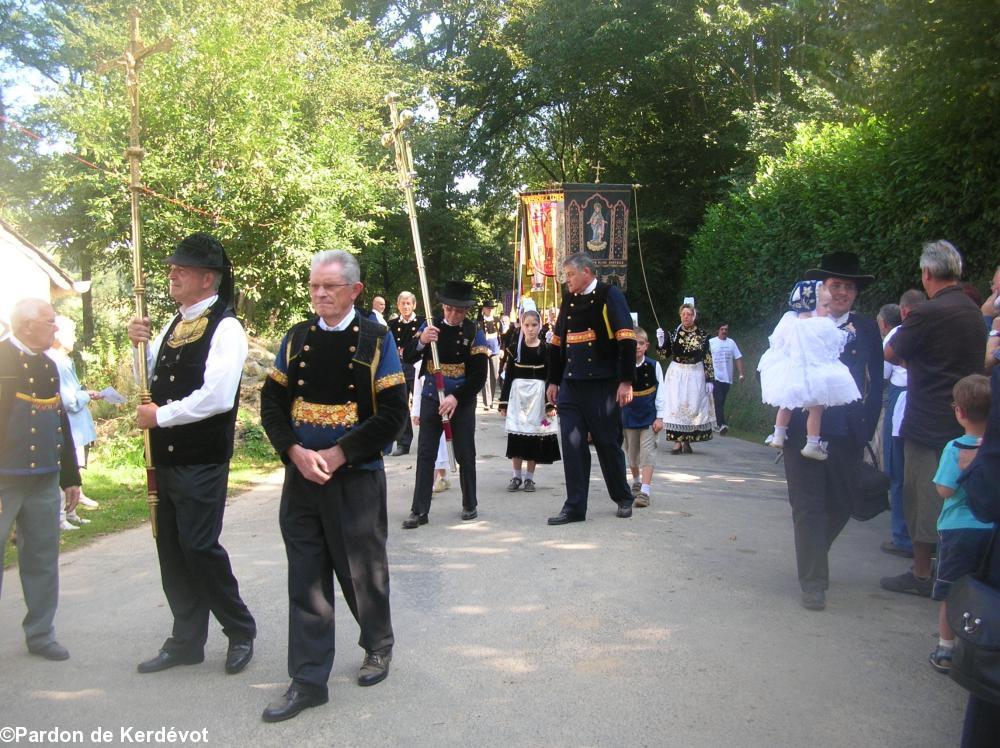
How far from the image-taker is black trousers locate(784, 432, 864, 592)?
17.4 feet

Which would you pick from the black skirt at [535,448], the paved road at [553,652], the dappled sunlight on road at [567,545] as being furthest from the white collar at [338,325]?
the black skirt at [535,448]

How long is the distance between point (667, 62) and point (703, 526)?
2268 cm

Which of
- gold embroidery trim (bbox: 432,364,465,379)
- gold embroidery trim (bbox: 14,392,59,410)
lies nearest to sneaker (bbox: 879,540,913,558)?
gold embroidery trim (bbox: 432,364,465,379)

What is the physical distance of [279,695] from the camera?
4.11 meters

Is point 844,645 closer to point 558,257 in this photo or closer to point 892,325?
point 892,325

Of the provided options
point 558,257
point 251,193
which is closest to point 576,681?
point 251,193

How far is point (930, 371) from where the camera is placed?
5430 mm

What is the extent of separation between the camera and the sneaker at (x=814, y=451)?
524 cm

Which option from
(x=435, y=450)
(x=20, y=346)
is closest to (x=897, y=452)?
(x=435, y=450)

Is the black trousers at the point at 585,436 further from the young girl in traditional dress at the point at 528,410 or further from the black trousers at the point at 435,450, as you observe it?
the young girl in traditional dress at the point at 528,410

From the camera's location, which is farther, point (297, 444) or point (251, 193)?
point (251, 193)

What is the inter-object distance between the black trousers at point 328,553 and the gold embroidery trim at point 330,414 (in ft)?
0.79

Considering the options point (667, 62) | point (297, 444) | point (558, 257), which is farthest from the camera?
point (667, 62)

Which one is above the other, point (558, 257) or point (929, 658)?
point (558, 257)
